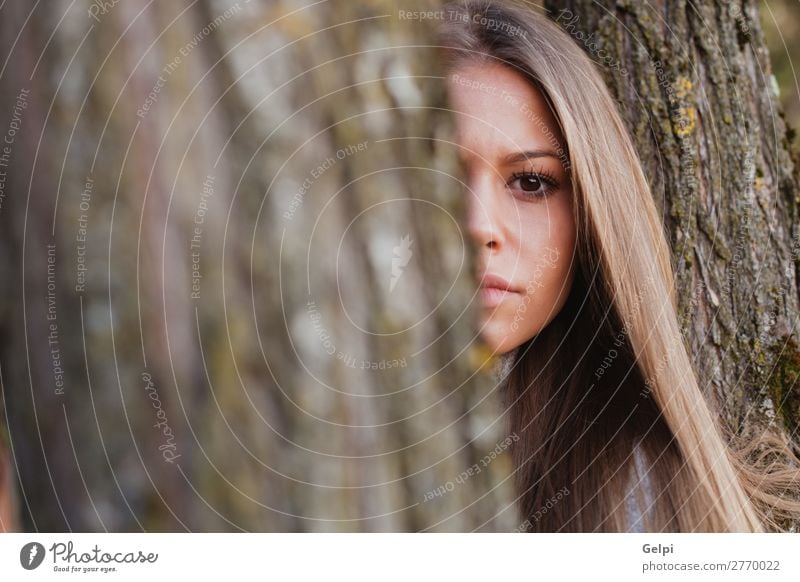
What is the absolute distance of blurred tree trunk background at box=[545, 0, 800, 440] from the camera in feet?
2.98

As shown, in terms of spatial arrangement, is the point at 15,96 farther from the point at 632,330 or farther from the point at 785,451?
the point at 785,451

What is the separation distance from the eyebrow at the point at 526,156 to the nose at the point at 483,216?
0.04m

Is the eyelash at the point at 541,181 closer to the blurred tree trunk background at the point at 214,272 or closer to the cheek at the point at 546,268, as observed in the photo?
the cheek at the point at 546,268

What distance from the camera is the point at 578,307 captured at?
3.01ft

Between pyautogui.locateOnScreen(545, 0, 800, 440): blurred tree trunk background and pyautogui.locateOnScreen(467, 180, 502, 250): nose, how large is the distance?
212 millimetres

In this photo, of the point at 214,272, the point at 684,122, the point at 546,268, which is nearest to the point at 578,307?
the point at 546,268

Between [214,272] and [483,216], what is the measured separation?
1.32ft
